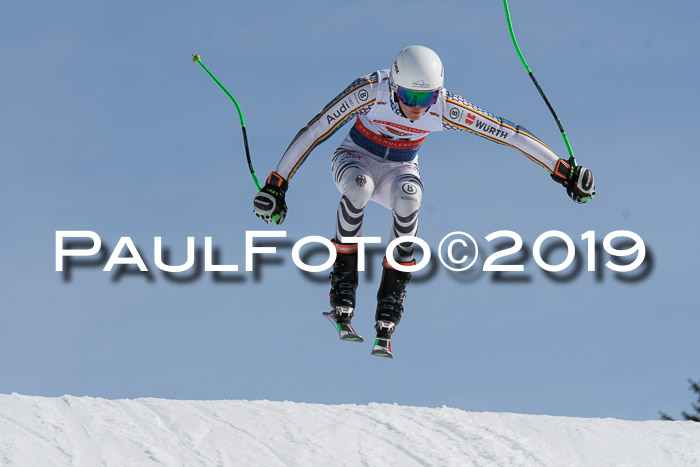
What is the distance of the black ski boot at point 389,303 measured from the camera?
1223 cm

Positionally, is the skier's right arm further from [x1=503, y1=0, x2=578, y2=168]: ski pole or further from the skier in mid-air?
[x1=503, y1=0, x2=578, y2=168]: ski pole

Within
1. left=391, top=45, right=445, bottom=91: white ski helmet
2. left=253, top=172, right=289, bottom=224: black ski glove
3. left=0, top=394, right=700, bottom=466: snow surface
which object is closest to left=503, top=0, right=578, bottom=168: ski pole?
left=391, top=45, right=445, bottom=91: white ski helmet

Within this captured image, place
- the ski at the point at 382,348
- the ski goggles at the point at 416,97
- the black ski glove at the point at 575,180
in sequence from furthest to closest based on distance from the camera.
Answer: the black ski glove at the point at 575,180
the ski at the point at 382,348
the ski goggles at the point at 416,97

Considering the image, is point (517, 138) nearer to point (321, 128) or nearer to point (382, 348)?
point (321, 128)

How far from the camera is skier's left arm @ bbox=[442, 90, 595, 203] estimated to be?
12.2m

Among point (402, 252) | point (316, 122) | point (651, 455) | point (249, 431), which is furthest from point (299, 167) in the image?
point (651, 455)

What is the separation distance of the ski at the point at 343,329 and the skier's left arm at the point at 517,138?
7.59 ft

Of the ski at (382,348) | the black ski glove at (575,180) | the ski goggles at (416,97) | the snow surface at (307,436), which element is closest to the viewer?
the ski goggles at (416,97)

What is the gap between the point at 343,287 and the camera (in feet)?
40.8

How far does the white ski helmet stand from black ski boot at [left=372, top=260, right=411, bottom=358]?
1.98 m

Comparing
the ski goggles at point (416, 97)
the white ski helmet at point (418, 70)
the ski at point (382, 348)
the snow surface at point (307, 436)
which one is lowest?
the snow surface at point (307, 436)

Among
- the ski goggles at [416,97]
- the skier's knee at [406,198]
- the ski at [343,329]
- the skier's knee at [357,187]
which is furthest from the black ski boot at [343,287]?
the ski goggles at [416,97]

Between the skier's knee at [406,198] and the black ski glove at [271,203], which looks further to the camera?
the skier's knee at [406,198]

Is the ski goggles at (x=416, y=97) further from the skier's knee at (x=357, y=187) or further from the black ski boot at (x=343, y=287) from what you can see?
the black ski boot at (x=343, y=287)
